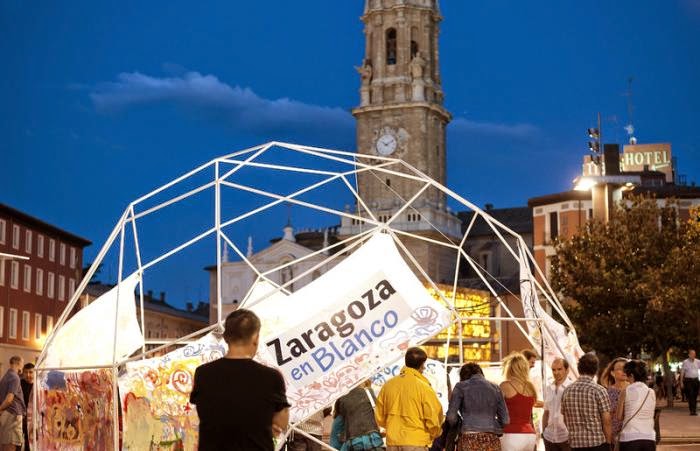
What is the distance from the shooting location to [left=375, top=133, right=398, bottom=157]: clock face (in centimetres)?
9569

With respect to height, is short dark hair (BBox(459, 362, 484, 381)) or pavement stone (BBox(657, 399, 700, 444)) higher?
short dark hair (BBox(459, 362, 484, 381))

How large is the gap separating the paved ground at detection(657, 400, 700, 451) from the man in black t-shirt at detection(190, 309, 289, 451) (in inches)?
694

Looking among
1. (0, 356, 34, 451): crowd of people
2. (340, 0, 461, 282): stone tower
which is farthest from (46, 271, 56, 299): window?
(0, 356, 34, 451): crowd of people

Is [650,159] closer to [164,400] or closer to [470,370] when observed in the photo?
[164,400]

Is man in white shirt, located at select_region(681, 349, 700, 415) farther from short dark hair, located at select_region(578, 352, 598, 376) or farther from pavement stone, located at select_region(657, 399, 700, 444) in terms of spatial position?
short dark hair, located at select_region(578, 352, 598, 376)

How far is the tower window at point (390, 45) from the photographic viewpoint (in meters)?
97.7

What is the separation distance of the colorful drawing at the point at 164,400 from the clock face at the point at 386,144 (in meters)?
80.5

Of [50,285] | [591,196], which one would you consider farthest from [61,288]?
[591,196]

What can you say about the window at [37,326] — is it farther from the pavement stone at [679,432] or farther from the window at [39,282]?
the pavement stone at [679,432]

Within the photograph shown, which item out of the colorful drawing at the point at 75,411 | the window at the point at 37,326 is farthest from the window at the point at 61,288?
the colorful drawing at the point at 75,411

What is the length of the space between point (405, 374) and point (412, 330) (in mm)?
2719

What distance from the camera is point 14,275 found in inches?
2896

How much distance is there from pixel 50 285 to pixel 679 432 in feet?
199

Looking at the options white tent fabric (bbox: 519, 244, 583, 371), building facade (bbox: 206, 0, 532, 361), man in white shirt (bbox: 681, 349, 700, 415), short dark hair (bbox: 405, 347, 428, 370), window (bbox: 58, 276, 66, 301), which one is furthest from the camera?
building facade (bbox: 206, 0, 532, 361)
